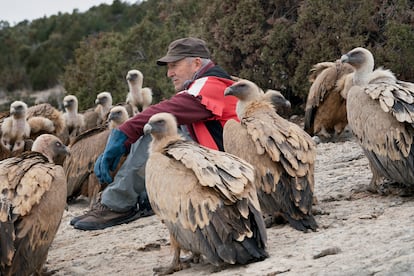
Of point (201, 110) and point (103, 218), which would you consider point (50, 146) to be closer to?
point (103, 218)

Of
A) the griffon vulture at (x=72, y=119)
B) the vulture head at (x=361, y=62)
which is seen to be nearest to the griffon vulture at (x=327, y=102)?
the vulture head at (x=361, y=62)

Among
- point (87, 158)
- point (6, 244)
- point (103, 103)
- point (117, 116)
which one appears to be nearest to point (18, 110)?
point (87, 158)

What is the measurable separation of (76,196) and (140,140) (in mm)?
3085

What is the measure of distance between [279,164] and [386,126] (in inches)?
43.5

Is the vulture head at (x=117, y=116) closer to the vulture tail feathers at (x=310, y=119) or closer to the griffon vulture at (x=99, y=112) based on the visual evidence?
the vulture tail feathers at (x=310, y=119)

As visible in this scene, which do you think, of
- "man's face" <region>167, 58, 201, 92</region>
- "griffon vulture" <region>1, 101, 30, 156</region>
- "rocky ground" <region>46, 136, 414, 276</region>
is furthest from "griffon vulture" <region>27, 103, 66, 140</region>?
"man's face" <region>167, 58, 201, 92</region>

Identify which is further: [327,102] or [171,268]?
[327,102]

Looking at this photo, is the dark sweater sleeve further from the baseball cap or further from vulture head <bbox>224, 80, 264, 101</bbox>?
the baseball cap

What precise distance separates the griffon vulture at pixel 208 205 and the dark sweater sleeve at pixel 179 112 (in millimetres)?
1738

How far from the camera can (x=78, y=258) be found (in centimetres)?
691

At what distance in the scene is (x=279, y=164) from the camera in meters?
6.19

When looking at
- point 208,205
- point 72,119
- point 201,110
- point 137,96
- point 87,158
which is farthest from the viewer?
point 72,119

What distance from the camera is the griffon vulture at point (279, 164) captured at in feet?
20.0

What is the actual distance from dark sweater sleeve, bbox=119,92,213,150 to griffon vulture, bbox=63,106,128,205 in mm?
2857
